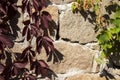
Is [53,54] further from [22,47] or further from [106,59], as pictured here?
[106,59]

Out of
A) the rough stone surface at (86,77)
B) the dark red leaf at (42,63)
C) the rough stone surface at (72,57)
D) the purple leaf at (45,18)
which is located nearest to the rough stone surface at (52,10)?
the purple leaf at (45,18)

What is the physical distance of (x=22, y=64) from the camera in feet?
6.32

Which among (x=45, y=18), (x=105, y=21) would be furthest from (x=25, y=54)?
(x=105, y=21)

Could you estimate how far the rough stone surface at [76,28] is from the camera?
6.72ft

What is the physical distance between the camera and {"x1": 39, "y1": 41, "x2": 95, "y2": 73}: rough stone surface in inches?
82.8

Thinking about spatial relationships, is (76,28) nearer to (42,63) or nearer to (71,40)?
(71,40)

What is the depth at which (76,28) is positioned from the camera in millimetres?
2074

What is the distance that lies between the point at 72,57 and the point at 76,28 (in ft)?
0.75

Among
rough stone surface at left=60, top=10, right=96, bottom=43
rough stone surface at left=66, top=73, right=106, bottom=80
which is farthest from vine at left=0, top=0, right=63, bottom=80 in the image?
rough stone surface at left=66, top=73, right=106, bottom=80

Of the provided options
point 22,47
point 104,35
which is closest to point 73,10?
point 104,35

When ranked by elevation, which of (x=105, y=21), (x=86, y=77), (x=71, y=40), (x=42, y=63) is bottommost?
(x=86, y=77)

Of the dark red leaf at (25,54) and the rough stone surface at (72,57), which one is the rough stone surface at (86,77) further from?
the dark red leaf at (25,54)

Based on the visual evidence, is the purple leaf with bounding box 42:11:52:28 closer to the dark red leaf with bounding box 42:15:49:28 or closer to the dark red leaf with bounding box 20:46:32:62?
the dark red leaf with bounding box 42:15:49:28

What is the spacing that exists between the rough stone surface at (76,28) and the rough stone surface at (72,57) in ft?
0.20
